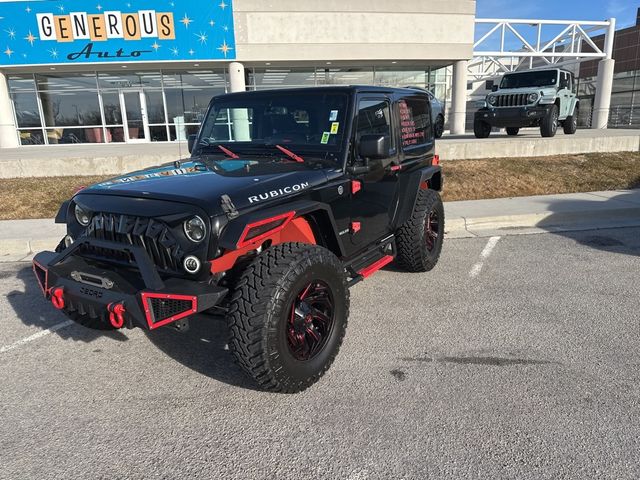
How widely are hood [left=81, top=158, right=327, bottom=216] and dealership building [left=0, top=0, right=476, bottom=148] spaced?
681 inches

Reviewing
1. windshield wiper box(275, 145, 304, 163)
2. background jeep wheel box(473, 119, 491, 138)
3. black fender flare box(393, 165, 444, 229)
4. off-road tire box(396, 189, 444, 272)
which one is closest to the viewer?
windshield wiper box(275, 145, 304, 163)

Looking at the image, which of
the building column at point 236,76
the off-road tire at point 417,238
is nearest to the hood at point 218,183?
the off-road tire at point 417,238

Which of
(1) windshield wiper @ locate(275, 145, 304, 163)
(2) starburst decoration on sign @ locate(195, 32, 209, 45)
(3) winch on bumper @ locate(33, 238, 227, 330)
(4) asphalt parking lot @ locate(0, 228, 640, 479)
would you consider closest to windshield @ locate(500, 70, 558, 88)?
(2) starburst decoration on sign @ locate(195, 32, 209, 45)

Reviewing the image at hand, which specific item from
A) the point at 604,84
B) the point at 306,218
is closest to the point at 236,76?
the point at 306,218

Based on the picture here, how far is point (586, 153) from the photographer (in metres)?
12.5

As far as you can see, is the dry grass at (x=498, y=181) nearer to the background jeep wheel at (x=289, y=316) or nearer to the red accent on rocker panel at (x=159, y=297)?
the background jeep wheel at (x=289, y=316)

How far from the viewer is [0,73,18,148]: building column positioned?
19.4m

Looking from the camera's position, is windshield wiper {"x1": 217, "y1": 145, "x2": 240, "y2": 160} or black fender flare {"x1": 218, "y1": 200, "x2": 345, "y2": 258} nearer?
black fender flare {"x1": 218, "y1": 200, "x2": 345, "y2": 258}

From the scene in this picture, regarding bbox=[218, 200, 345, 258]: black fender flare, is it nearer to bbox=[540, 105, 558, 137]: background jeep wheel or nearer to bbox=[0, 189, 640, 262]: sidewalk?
bbox=[0, 189, 640, 262]: sidewalk

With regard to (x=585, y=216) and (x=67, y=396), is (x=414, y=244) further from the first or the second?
(x=585, y=216)

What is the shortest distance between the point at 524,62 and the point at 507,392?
32529mm

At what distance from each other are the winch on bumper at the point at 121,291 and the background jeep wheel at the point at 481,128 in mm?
14790

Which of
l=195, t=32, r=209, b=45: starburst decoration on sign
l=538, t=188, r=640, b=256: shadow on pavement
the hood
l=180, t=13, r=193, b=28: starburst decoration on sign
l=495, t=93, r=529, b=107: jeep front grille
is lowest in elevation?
l=538, t=188, r=640, b=256: shadow on pavement

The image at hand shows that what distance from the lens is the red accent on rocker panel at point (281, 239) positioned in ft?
8.96
